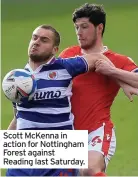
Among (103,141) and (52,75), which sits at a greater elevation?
(52,75)

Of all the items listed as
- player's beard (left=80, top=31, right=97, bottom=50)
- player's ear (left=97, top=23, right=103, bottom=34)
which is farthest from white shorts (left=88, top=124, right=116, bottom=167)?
player's ear (left=97, top=23, right=103, bottom=34)

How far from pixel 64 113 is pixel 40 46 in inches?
20.9

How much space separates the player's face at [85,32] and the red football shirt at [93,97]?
0.76 ft

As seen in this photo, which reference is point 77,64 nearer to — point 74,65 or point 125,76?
point 74,65

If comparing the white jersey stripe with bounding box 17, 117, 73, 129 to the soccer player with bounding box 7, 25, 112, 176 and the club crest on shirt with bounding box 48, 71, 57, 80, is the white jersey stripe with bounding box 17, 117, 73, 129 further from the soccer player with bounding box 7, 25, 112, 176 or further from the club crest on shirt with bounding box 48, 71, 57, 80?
the club crest on shirt with bounding box 48, 71, 57, 80

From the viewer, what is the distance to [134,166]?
7.37m

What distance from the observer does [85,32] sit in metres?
4.82

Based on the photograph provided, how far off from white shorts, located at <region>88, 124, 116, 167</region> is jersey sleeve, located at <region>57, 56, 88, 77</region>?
1.65 ft

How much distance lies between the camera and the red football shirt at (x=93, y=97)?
15.6 feet

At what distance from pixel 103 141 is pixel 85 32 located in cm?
87

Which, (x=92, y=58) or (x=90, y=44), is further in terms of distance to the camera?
(x=90, y=44)

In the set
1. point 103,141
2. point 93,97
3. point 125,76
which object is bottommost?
point 103,141

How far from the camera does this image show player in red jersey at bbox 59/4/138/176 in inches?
184

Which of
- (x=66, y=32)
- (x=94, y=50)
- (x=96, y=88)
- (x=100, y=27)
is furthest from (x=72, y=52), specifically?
(x=66, y=32)
